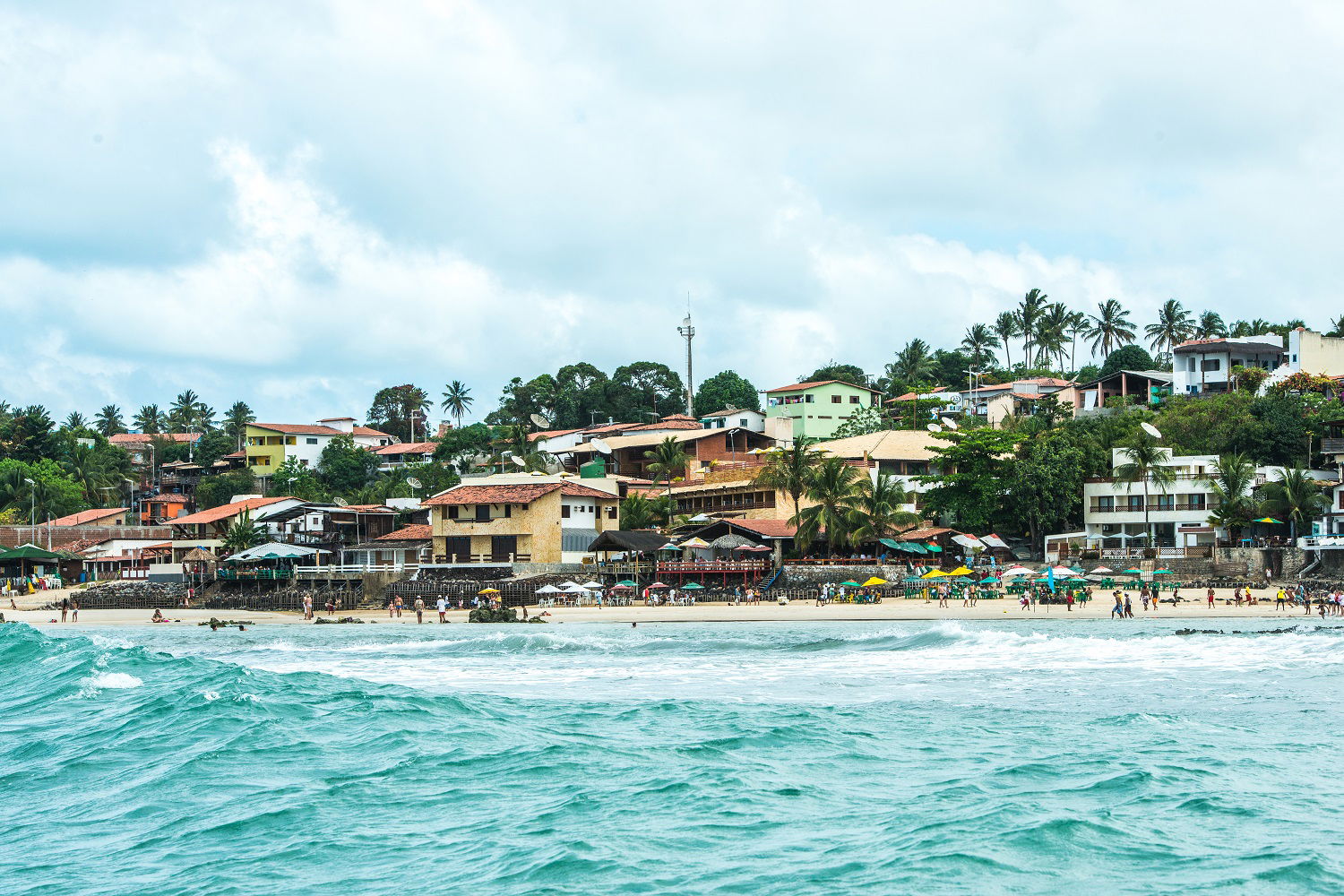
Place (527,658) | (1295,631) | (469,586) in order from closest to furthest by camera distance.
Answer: (527,658) → (1295,631) → (469,586)

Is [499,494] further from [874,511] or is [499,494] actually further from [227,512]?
[227,512]

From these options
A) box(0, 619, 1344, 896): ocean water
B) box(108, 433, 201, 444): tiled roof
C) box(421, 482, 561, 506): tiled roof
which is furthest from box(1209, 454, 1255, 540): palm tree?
box(108, 433, 201, 444): tiled roof

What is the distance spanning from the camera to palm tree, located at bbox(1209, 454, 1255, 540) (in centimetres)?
6006

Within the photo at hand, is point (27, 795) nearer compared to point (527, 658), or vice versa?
point (27, 795)

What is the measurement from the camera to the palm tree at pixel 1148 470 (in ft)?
203

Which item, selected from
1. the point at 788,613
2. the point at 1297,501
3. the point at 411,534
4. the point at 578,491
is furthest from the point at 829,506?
the point at 411,534

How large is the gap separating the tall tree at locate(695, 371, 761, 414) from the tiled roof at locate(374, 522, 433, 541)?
4173cm

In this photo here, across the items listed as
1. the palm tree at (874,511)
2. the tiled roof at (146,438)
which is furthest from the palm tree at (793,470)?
the tiled roof at (146,438)

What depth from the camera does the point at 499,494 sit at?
68.1 m

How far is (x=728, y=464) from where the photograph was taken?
8244 centimetres

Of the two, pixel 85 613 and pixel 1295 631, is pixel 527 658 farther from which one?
pixel 85 613

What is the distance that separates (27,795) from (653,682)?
15163 mm

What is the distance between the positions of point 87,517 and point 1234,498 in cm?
7602

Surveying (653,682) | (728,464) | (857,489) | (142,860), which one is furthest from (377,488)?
(142,860)
